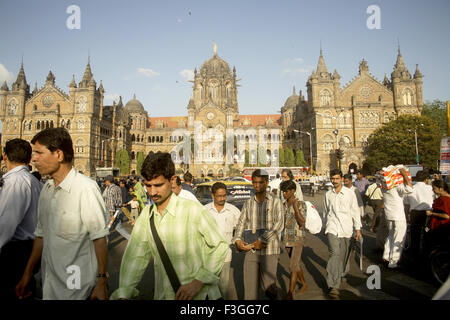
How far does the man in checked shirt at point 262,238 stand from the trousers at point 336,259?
1232 mm

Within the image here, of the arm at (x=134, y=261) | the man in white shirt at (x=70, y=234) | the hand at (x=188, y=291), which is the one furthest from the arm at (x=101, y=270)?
the hand at (x=188, y=291)

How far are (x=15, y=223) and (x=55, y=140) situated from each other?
1070 millimetres

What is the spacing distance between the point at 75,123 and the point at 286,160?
39282 millimetres

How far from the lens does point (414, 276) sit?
19.3 feet

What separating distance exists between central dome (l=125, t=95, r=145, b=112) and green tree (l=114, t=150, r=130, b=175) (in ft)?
60.8

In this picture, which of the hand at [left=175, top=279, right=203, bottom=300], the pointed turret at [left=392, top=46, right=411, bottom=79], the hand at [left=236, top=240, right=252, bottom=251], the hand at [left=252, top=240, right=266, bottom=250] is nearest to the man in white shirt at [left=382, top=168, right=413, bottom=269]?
the hand at [left=252, top=240, right=266, bottom=250]

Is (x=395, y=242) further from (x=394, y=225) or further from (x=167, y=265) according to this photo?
(x=167, y=265)

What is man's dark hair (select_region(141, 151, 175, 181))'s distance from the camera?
2385 millimetres

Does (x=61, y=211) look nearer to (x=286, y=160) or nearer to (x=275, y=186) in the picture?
(x=275, y=186)

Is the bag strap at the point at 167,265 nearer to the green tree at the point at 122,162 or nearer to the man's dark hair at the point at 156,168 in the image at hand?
the man's dark hair at the point at 156,168

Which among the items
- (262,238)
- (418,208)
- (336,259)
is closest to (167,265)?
(262,238)

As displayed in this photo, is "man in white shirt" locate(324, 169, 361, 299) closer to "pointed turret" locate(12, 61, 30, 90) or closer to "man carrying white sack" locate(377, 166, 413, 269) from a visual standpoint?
"man carrying white sack" locate(377, 166, 413, 269)
